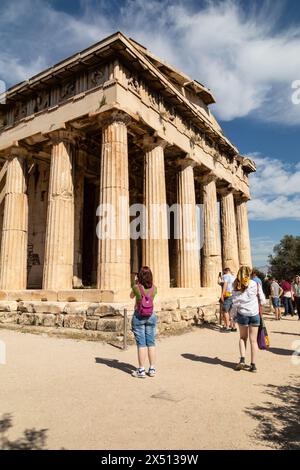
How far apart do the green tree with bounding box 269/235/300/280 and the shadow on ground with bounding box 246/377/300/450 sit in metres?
37.6

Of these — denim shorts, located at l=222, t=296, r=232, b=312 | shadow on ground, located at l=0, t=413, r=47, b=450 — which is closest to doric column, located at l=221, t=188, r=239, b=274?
denim shorts, located at l=222, t=296, r=232, b=312

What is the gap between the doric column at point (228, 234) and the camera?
20312mm

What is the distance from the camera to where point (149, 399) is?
14.6 ft

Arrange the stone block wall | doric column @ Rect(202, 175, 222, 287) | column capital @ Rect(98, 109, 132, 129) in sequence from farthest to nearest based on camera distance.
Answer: doric column @ Rect(202, 175, 222, 287) < column capital @ Rect(98, 109, 132, 129) < the stone block wall

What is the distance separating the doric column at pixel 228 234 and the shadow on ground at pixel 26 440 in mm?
17665

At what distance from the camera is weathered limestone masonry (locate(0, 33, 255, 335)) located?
1098 centimetres

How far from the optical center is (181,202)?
52.1 ft

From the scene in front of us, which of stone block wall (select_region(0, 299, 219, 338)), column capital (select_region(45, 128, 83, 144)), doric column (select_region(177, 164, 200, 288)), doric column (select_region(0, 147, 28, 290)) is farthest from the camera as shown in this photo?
doric column (select_region(177, 164, 200, 288))

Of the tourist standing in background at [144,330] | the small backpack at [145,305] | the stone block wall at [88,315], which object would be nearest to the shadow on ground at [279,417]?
the tourist standing in background at [144,330]

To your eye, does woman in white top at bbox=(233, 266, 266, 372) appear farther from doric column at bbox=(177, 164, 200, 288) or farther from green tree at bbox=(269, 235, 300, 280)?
green tree at bbox=(269, 235, 300, 280)

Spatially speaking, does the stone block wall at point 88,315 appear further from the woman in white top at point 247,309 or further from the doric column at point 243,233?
the doric column at point 243,233

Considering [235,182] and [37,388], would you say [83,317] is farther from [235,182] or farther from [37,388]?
[235,182]

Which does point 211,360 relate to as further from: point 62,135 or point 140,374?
point 62,135

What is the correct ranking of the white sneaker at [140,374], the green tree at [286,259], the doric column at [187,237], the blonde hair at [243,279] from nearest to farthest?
the white sneaker at [140,374], the blonde hair at [243,279], the doric column at [187,237], the green tree at [286,259]
